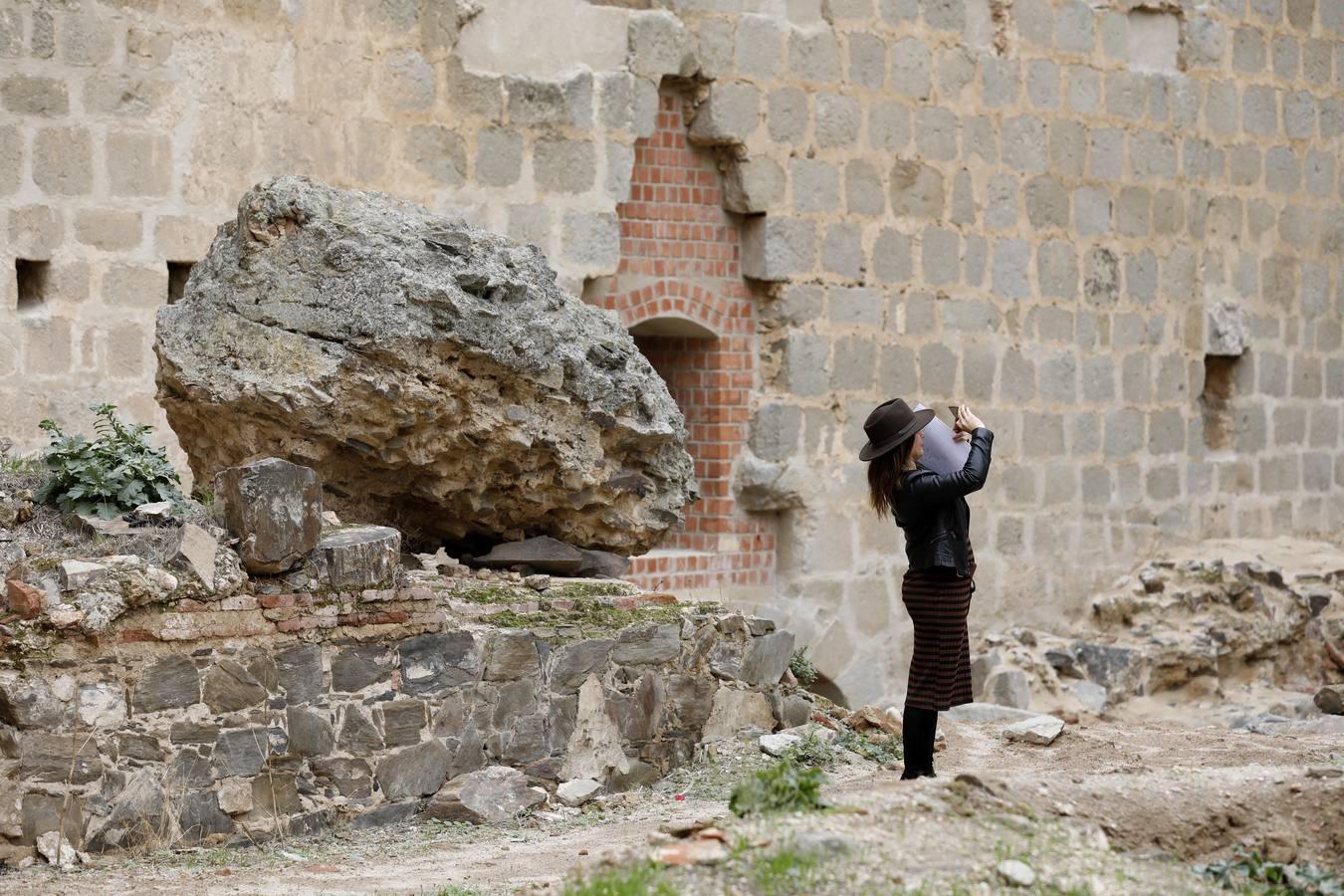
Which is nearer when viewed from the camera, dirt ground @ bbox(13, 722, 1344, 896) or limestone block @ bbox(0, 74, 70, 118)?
dirt ground @ bbox(13, 722, 1344, 896)

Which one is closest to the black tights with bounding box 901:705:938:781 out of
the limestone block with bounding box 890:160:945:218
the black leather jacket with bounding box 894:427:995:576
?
the black leather jacket with bounding box 894:427:995:576

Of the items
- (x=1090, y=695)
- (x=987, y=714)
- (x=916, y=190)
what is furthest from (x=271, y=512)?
(x=1090, y=695)

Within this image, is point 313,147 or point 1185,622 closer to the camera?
point 313,147

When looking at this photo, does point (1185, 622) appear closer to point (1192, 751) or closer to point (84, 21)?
point (1192, 751)

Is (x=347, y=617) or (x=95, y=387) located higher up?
(x=95, y=387)

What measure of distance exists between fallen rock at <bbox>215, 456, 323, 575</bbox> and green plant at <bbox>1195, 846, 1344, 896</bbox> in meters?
3.28

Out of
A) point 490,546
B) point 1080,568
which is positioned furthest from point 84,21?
point 1080,568

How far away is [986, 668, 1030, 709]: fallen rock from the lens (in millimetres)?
11672

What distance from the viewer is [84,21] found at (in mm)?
9289

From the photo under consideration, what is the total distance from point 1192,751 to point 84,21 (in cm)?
680

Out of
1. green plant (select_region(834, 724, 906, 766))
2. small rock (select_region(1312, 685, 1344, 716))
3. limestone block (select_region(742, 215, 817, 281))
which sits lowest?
small rock (select_region(1312, 685, 1344, 716))

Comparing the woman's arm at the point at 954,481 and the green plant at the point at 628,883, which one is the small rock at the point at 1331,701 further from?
the green plant at the point at 628,883

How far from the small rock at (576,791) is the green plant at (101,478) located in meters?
1.86

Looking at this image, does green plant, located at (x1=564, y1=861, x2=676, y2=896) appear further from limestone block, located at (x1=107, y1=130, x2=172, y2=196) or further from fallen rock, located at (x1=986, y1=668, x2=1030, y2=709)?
fallen rock, located at (x1=986, y1=668, x2=1030, y2=709)
